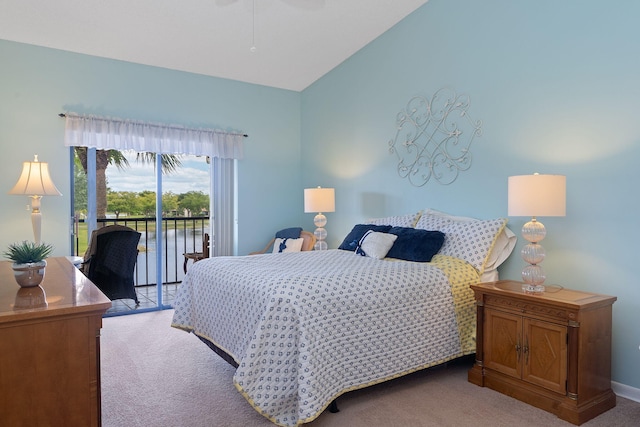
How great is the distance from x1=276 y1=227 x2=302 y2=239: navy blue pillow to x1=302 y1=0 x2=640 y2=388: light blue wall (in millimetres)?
1074

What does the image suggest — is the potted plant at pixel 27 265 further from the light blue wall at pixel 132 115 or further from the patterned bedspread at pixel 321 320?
the light blue wall at pixel 132 115

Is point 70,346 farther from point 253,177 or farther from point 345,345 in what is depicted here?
point 253,177

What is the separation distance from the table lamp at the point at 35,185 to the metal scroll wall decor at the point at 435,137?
3197 millimetres

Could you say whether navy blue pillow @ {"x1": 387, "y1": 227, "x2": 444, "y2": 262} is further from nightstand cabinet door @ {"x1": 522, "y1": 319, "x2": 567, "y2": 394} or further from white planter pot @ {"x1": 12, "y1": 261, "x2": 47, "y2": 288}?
white planter pot @ {"x1": 12, "y1": 261, "x2": 47, "y2": 288}

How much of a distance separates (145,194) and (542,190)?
402 centimetres

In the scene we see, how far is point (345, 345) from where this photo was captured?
234cm

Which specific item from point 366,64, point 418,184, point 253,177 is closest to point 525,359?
point 418,184

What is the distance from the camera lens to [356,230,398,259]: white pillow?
3.36 meters

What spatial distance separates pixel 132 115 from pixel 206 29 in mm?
1254

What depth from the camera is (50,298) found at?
4.92 feet

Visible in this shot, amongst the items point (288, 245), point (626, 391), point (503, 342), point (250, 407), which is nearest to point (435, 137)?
point (503, 342)

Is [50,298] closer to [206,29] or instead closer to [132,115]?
[206,29]

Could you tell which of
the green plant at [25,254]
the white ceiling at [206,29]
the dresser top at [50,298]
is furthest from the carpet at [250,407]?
the white ceiling at [206,29]

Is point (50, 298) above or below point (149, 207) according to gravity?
below
